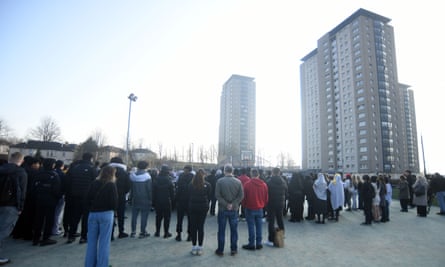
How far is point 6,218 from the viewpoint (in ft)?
15.7

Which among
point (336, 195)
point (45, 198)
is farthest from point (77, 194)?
point (336, 195)

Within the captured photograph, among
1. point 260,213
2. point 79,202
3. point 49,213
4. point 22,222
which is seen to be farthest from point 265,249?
point 22,222

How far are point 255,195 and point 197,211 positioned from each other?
160cm

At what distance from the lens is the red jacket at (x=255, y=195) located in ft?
20.3

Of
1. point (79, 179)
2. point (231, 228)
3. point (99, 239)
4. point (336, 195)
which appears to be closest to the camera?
point (99, 239)

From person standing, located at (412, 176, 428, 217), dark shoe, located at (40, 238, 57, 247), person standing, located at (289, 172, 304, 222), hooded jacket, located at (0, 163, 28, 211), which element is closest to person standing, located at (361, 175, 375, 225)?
person standing, located at (289, 172, 304, 222)

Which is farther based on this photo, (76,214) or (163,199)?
(163,199)

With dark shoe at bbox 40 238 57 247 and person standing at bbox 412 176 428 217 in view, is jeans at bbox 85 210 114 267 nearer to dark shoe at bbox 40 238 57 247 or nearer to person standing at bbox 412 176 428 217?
dark shoe at bbox 40 238 57 247

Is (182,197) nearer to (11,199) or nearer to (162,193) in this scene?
(162,193)

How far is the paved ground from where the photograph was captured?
5.06m

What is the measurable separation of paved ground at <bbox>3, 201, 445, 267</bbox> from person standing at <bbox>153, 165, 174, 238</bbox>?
42 centimetres

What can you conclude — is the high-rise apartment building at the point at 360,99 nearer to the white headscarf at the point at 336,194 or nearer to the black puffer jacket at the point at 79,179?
the white headscarf at the point at 336,194

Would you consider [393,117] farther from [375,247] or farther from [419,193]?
[375,247]

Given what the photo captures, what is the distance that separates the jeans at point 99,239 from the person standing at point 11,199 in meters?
2.11
